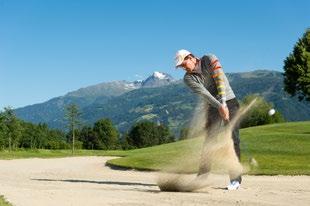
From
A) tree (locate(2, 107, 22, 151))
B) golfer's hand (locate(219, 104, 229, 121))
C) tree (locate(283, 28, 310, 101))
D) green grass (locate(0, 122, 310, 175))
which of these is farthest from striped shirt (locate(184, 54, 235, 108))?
tree (locate(2, 107, 22, 151))

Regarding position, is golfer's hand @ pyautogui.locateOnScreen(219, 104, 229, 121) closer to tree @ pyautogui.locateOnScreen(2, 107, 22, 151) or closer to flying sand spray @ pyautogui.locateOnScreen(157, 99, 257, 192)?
flying sand spray @ pyautogui.locateOnScreen(157, 99, 257, 192)

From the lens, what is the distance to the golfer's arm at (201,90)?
12.4 meters

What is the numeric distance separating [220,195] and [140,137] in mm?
168925

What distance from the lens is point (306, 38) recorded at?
8131 centimetres

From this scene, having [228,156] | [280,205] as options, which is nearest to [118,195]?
[228,156]

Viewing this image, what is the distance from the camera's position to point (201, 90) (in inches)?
494

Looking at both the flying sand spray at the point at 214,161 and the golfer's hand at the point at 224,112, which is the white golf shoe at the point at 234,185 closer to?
the flying sand spray at the point at 214,161

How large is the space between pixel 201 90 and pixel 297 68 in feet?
223

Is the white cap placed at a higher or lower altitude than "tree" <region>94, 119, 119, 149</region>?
lower

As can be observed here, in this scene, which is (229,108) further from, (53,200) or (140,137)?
(140,137)

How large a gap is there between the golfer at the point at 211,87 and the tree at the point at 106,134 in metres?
158

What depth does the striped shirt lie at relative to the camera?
41.2ft

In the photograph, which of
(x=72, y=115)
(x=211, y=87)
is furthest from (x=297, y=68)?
(x=211, y=87)

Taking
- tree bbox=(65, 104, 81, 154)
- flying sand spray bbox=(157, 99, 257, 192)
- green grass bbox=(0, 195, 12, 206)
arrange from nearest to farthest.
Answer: green grass bbox=(0, 195, 12, 206)
flying sand spray bbox=(157, 99, 257, 192)
tree bbox=(65, 104, 81, 154)
